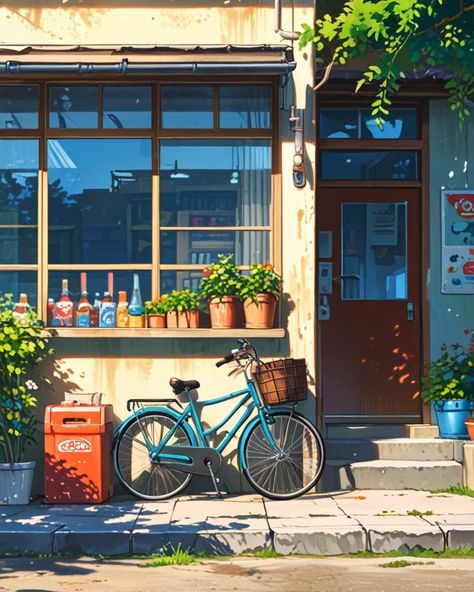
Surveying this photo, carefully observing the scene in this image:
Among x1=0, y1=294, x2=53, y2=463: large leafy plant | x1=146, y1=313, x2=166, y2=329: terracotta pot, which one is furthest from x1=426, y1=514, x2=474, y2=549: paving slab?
x1=0, y1=294, x2=53, y2=463: large leafy plant

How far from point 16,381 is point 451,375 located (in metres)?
4.48

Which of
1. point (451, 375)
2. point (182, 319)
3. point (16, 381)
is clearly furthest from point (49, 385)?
point (451, 375)

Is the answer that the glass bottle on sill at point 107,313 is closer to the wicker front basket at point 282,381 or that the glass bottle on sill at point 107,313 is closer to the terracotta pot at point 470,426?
the wicker front basket at point 282,381

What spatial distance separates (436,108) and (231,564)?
6399mm

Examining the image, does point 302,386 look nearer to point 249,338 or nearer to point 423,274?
point 249,338

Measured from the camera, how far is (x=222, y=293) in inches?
442

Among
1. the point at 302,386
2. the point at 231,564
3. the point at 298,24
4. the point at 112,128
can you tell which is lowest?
the point at 231,564

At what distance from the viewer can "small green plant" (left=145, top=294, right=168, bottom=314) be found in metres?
11.4

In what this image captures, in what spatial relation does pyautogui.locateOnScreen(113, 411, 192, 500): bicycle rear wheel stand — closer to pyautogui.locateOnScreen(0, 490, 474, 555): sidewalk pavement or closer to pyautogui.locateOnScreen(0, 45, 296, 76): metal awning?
pyautogui.locateOnScreen(0, 490, 474, 555): sidewalk pavement

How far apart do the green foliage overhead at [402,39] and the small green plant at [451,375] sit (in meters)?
2.42

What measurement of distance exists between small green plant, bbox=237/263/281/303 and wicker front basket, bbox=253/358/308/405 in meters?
0.73

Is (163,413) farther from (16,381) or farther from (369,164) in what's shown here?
(369,164)

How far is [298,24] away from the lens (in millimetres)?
11453

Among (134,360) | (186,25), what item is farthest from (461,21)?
(134,360)
